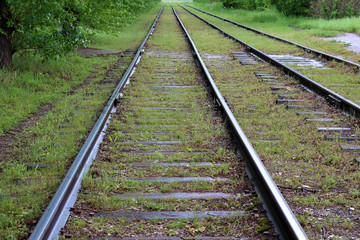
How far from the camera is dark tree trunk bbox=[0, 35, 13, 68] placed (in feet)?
25.2

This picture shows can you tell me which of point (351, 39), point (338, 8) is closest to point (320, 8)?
point (338, 8)

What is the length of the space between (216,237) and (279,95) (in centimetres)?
444

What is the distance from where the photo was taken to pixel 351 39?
14984mm

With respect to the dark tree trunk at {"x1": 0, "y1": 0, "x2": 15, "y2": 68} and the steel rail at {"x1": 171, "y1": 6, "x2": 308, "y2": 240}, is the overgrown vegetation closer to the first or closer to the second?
the dark tree trunk at {"x1": 0, "y1": 0, "x2": 15, "y2": 68}

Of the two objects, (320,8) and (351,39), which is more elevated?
(320,8)

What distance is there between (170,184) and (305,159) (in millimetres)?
1601

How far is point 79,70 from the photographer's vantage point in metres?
9.02

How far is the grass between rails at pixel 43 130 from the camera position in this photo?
3035mm

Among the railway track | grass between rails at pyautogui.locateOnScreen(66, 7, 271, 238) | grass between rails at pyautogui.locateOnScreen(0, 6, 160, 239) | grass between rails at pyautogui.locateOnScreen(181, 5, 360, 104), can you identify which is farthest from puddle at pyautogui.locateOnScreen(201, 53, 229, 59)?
the railway track

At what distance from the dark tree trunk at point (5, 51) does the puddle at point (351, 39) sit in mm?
10442

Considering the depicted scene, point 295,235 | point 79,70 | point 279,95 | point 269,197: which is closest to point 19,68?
point 79,70

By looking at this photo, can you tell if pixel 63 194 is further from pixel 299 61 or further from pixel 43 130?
pixel 299 61

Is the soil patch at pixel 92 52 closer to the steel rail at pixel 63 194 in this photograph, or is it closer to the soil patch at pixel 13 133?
the soil patch at pixel 13 133

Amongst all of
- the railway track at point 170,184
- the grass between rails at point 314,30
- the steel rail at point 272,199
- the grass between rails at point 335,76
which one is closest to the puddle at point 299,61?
the grass between rails at point 335,76
